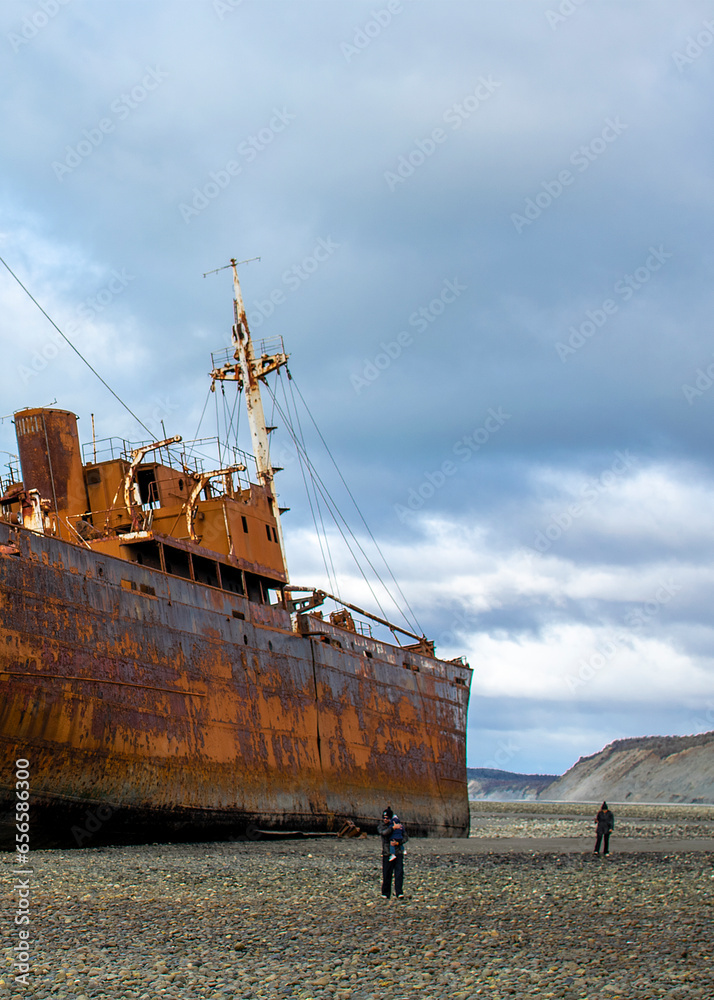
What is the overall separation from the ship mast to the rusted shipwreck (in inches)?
242

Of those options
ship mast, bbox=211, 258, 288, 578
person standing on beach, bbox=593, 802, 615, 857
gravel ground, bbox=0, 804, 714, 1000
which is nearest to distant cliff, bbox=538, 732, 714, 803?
ship mast, bbox=211, 258, 288, 578

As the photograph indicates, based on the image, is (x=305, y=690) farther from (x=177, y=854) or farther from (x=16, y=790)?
(x=16, y=790)

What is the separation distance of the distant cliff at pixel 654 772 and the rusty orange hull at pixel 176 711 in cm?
7090

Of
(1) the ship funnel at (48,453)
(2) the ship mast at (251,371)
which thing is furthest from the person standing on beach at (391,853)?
(2) the ship mast at (251,371)

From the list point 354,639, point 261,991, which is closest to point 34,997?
point 261,991

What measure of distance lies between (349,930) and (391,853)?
1.95 m

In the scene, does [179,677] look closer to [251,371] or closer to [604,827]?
[604,827]

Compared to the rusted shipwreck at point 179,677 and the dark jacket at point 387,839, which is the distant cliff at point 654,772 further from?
the dark jacket at point 387,839

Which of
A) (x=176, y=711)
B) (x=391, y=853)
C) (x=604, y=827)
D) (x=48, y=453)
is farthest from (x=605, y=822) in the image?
Result: (x=48, y=453)

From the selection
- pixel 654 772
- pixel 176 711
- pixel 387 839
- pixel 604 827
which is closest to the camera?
pixel 387 839

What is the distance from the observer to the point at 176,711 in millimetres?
19219

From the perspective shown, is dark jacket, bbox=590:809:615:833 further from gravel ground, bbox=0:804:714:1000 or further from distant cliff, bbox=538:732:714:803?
distant cliff, bbox=538:732:714:803

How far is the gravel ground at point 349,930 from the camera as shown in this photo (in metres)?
8.27

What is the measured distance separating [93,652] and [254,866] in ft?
15.8
